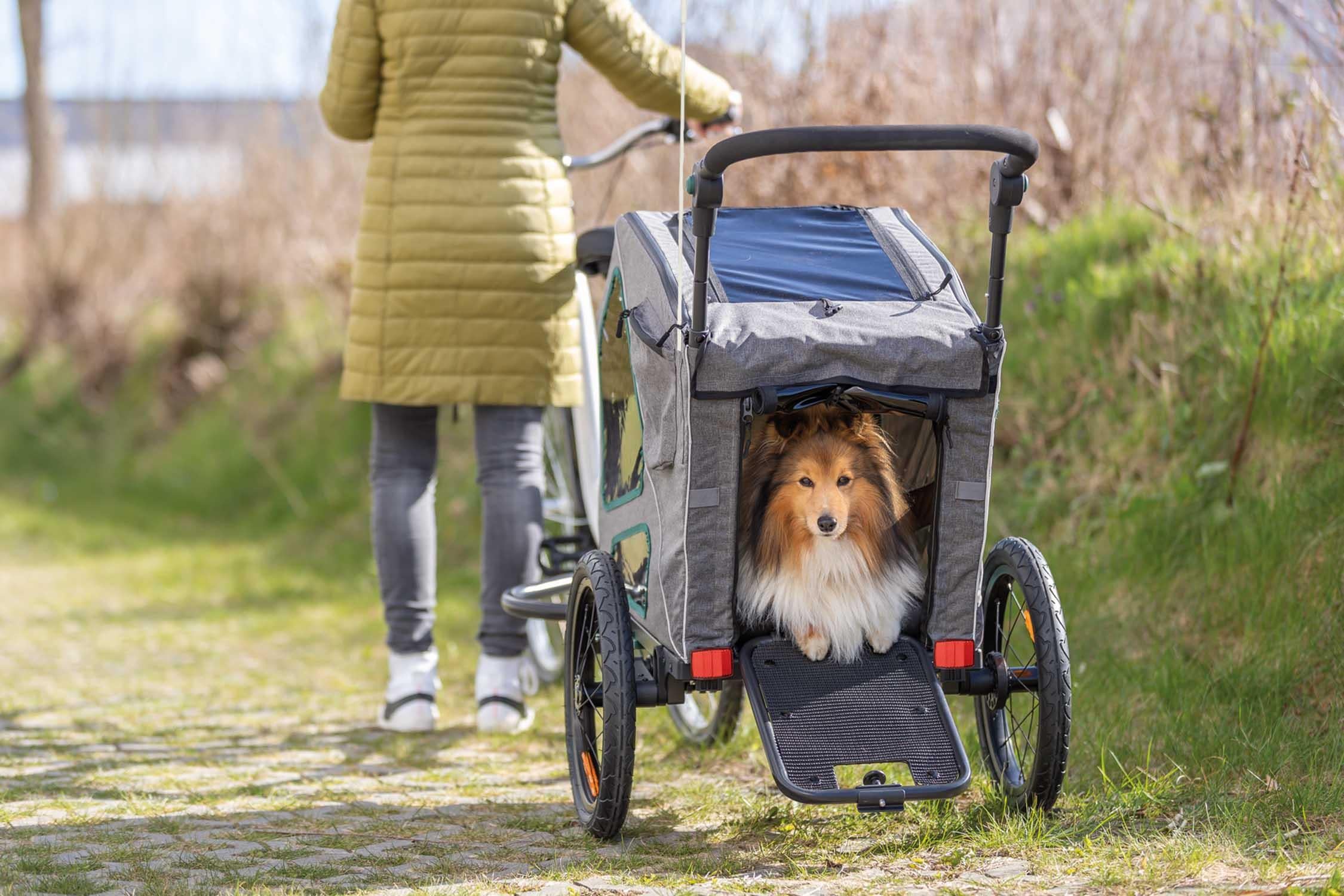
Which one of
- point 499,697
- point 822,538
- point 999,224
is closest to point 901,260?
point 999,224

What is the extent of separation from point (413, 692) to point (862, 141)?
242 cm

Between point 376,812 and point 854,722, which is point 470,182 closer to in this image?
point 376,812

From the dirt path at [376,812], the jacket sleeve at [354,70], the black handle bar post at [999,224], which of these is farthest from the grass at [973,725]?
the jacket sleeve at [354,70]

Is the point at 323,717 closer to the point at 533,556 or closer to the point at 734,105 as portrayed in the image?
the point at 533,556

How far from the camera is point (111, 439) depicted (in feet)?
37.6

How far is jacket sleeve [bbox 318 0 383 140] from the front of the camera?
4.14 metres

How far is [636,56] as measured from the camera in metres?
4.08

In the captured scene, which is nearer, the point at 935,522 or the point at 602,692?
the point at 935,522

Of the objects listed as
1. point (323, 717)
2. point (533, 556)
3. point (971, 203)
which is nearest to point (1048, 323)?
point (971, 203)

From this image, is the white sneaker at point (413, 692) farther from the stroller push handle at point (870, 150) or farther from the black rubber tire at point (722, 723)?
the stroller push handle at point (870, 150)

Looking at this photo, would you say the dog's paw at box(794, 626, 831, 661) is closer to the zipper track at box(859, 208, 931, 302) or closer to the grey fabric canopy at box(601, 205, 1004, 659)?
the grey fabric canopy at box(601, 205, 1004, 659)

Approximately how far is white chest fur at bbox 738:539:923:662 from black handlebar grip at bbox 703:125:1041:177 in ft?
2.52

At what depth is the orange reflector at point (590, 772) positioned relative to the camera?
3227 millimetres

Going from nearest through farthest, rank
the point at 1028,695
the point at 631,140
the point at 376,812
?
the point at 1028,695 → the point at 376,812 → the point at 631,140
